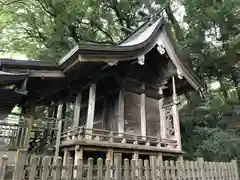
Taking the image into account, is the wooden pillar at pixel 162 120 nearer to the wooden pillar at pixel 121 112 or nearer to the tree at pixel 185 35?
the tree at pixel 185 35

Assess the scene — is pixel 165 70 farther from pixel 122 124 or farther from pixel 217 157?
pixel 217 157

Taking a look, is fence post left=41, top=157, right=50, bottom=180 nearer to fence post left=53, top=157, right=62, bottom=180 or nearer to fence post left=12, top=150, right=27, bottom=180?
fence post left=53, top=157, right=62, bottom=180

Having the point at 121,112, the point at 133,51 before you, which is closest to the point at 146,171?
the point at 121,112

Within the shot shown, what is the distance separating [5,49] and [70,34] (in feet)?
17.8

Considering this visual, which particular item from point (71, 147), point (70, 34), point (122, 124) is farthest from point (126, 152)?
point (70, 34)

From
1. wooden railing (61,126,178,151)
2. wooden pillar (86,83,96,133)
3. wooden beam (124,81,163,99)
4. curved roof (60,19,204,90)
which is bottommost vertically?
wooden railing (61,126,178,151)

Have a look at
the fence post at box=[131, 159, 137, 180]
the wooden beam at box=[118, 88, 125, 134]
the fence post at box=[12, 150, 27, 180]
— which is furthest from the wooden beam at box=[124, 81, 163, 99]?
the fence post at box=[12, 150, 27, 180]

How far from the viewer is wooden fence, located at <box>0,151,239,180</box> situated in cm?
371

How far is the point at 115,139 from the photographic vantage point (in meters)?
8.35

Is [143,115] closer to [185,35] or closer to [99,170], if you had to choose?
[99,170]

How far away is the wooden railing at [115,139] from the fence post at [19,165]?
3411 millimetres

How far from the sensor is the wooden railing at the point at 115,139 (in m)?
7.29

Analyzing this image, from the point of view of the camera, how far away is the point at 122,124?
349 inches

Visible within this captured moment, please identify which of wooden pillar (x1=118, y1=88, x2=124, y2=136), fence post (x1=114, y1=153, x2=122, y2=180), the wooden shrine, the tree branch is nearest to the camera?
fence post (x1=114, y1=153, x2=122, y2=180)
